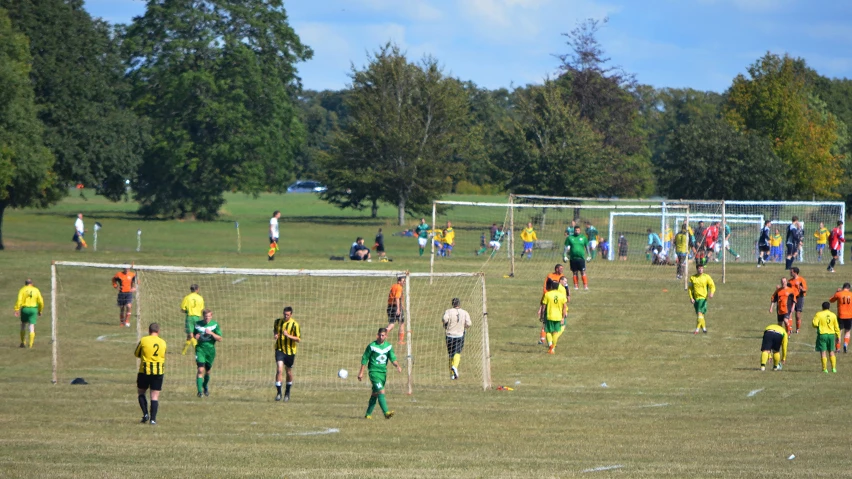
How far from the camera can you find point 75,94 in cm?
5216

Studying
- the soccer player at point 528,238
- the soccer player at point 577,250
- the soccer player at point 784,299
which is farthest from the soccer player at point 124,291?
the soccer player at point 528,238

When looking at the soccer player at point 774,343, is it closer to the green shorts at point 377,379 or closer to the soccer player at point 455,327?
the soccer player at point 455,327

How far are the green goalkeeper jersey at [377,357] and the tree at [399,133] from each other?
49.7 meters

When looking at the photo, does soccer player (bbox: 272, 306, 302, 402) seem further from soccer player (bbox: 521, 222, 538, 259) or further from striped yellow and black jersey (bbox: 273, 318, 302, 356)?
soccer player (bbox: 521, 222, 538, 259)

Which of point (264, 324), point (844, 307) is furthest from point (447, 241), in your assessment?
point (844, 307)

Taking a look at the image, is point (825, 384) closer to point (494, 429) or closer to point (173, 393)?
point (494, 429)

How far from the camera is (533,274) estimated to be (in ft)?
123

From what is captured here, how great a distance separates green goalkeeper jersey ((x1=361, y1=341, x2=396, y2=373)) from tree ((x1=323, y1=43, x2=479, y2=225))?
4967cm

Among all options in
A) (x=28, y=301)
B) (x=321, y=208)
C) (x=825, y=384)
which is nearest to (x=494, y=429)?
(x=825, y=384)

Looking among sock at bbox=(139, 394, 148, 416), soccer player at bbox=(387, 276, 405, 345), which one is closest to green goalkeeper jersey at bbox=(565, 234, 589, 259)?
soccer player at bbox=(387, 276, 405, 345)

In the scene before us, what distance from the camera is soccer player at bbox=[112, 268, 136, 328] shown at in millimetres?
28625

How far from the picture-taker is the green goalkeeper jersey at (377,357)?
16.5 meters

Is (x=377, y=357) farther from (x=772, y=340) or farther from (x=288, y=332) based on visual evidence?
(x=772, y=340)

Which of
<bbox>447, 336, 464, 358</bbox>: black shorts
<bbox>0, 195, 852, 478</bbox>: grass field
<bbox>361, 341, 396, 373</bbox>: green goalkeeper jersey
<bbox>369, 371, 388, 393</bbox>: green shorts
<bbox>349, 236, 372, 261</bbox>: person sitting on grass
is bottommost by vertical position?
<bbox>0, 195, 852, 478</bbox>: grass field
